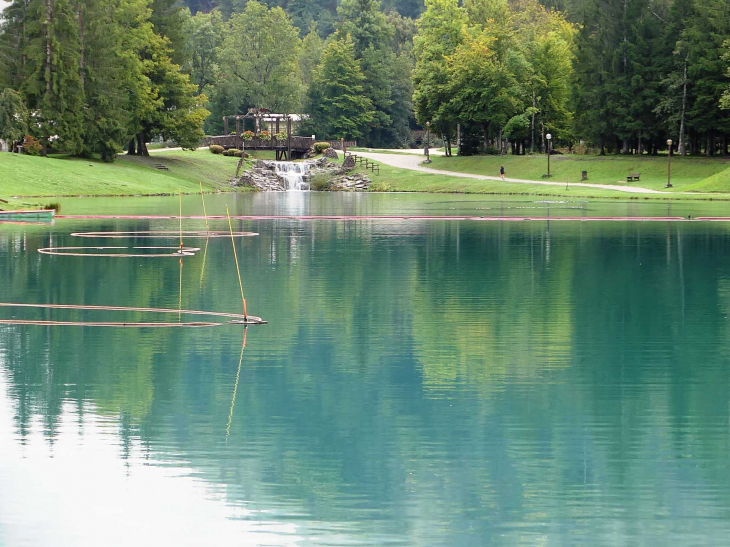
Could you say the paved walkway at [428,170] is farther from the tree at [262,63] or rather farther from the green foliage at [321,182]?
the tree at [262,63]

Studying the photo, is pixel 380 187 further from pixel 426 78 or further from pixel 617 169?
pixel 617 169

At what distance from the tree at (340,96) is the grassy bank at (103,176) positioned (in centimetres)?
2657

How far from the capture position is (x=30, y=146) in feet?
252

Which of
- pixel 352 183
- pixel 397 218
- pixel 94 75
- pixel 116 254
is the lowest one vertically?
pixel 116 254

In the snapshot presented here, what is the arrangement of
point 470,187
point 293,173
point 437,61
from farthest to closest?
point 437,61
point 293,173
point 470,187

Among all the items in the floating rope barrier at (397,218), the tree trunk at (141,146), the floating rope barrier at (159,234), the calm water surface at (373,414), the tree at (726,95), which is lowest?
the calm water surface at (373,414)

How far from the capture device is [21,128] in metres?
75.9

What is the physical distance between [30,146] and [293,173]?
29202 millimetres

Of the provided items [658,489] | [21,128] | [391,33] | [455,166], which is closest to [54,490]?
[658,489]

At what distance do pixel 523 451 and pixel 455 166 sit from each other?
87.1 m

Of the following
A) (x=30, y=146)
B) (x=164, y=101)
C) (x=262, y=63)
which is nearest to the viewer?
(x=30, y=146)

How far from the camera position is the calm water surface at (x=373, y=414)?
868 cm

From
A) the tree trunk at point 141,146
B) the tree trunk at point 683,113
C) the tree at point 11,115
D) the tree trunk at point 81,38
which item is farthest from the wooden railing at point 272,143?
the tree trunk at point 683,113

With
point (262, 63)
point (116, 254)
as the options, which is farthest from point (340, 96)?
point (116, 254)
